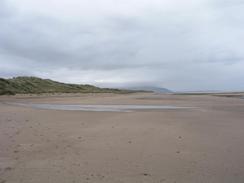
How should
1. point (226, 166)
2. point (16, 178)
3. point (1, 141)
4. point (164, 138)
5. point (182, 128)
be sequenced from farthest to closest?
point (182, 128), point (164, 138), point (1, 141), point (226, 166), point (16, 178)

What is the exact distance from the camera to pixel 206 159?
6.82 metres

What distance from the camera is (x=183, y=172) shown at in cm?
586

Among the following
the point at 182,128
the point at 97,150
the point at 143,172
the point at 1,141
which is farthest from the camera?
the point at 182,128

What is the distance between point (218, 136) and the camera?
9.75 m

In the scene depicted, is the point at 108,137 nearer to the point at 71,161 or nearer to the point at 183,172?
the point at 71,161

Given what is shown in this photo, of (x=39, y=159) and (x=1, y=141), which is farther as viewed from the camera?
(x=1, y=141)

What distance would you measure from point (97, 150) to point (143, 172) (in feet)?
7.20

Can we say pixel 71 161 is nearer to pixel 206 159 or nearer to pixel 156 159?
pixel 156 159

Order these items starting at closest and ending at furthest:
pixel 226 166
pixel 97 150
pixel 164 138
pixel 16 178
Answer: pixel 16 178
pixel 226 166
pixel 97 150
pixel 164 138

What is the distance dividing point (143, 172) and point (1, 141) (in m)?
5.13

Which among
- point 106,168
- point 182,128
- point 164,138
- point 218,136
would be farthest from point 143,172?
point 182,128

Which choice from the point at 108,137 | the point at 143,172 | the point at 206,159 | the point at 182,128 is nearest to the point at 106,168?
the point at 143,172

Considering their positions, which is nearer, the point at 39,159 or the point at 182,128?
the point at 39,159

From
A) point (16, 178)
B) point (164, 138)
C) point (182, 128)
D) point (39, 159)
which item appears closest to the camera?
point (16, 178)
